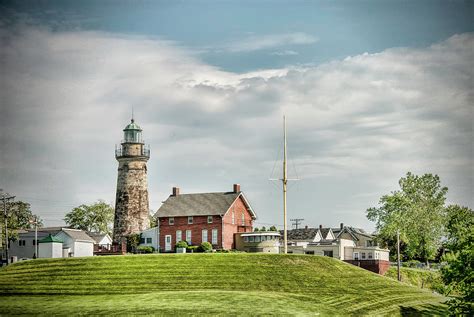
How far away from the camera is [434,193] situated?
88688mm

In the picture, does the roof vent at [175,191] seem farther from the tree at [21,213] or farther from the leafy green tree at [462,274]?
the leafy green tree at [462,274]

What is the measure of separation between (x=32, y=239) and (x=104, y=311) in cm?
4967

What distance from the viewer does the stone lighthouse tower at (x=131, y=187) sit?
80.0 m

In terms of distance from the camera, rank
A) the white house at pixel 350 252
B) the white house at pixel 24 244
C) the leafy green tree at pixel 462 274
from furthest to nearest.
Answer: the white house at pixel 24 244 → the white house at pixel 350 252 → the leafy green tree at pixel 462 274

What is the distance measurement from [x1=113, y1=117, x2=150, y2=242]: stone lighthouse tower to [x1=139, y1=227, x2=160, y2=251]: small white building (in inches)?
71.1

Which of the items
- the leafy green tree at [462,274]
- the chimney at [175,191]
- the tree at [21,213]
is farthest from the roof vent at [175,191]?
the leafy green tree at [462,274]

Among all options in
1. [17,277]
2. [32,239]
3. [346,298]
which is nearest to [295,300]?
[346,298]

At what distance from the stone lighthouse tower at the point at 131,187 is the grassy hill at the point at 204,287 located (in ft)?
73.4

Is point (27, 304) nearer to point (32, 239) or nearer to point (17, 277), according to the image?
point (17, 277)

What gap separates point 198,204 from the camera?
77062 mm

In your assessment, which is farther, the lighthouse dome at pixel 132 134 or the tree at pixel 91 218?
the tree at pixel 91 218

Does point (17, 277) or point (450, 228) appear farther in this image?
point (450, 228)

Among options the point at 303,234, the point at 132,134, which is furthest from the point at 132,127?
the point at 303,234

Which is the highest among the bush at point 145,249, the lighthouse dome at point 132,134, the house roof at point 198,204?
the lighthouse dome at point 132,134
